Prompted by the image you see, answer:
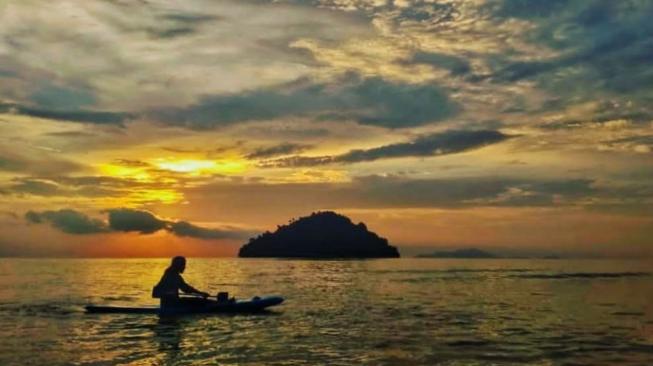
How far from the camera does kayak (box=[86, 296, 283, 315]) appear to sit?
3988 centimetres

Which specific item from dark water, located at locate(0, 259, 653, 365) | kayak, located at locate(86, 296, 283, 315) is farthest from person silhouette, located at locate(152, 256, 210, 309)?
dark water, located at locate(0, 259, 653, 365)

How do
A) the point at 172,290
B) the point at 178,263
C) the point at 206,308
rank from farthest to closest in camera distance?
the point at 206,308, the point at 172,290, the point at 178,263

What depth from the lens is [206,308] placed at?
134ft

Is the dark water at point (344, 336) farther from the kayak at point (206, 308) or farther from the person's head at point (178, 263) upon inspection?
the person's head at point (178, 263)

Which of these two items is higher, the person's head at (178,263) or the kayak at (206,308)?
the person's head at (178,263)

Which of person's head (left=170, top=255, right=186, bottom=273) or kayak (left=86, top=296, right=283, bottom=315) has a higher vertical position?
person's head (left=170, top=255, right=186, bottom=273)

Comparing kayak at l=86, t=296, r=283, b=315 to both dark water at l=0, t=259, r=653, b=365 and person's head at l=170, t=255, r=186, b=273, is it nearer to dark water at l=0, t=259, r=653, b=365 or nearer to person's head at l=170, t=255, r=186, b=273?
dark water at l=0, t=259, r=653, b=365

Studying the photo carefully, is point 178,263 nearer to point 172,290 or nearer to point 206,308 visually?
point 172,290

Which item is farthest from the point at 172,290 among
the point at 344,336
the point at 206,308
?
the point at 344,336

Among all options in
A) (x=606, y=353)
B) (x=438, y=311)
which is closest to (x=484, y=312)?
(x=438, y=311)

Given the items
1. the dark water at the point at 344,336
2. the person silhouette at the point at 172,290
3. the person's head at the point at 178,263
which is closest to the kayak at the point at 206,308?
the person silhouette at the point at 172,290

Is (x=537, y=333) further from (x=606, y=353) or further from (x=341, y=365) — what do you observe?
(x=341, y=365)

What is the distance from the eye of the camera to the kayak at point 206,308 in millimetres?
39875

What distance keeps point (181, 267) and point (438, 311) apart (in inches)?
750
